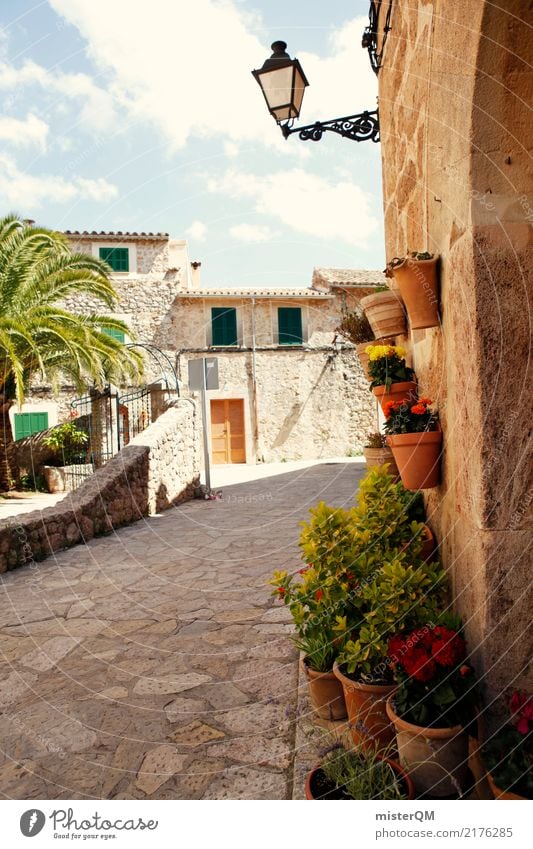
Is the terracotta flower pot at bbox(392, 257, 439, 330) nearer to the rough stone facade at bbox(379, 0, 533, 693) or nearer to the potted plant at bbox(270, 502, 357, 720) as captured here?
the rough stone facade at bbox(379, 0, 533, 693)

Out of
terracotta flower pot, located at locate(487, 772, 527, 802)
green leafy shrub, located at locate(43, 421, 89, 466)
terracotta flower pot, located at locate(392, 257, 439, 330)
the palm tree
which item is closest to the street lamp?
terracotta flower pot, located at locate(392, 257, 439, 330)

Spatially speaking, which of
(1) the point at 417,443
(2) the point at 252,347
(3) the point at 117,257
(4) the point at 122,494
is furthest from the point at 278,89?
(3) the point at 117,257

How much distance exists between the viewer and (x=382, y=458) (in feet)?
9.60

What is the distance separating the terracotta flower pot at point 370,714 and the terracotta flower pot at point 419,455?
2.49ft

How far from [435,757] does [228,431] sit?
50.6 ft

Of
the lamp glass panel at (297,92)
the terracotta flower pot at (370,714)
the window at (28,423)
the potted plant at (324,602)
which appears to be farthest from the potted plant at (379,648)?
the window at (28,423)

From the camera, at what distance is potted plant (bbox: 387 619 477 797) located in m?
1.48

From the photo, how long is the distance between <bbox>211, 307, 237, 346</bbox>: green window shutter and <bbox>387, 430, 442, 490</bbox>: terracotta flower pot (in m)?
15.2

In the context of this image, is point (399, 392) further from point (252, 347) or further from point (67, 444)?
point (252, 347)

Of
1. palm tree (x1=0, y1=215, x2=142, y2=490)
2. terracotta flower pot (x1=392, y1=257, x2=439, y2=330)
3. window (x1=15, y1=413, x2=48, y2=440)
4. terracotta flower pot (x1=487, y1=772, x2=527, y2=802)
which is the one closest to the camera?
terracotta flower pot (x1=487, y1=772, x2=527, y2=802)

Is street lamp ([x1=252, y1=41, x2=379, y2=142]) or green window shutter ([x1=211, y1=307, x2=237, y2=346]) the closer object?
street lamp ([x1=252, y1=41, x2=379, y2=142])

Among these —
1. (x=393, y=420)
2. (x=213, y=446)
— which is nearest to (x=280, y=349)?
(x=213, y=446)

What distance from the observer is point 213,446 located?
16656 millimetres
